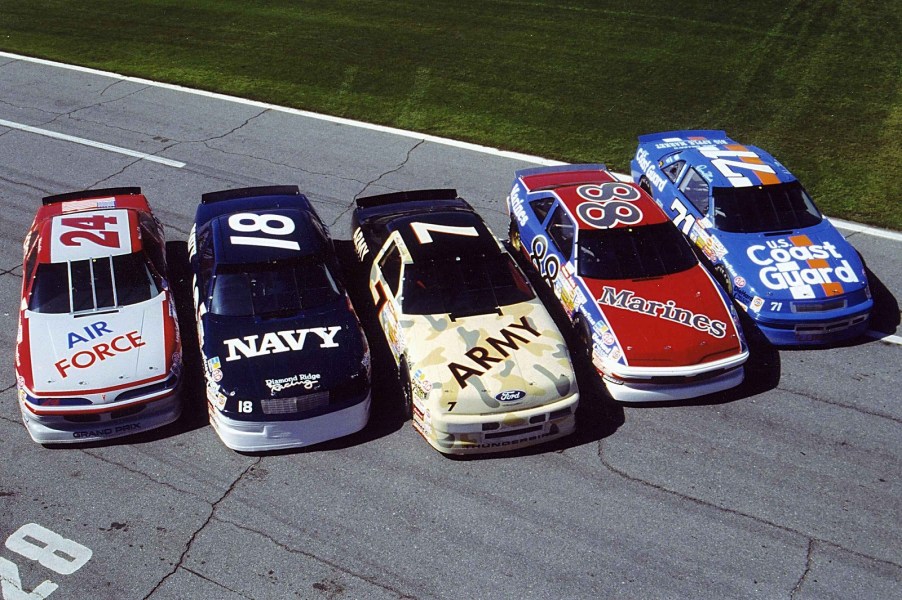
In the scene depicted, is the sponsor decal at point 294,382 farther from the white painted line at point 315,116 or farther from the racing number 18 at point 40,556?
the white painted line at point 315,116

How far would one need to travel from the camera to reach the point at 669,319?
9141mm

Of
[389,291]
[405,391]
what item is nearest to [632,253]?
[389,291]

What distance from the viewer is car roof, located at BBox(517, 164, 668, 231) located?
1027cm

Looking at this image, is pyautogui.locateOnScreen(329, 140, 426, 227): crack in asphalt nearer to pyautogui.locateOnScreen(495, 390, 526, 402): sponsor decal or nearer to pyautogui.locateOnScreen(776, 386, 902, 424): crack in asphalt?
pyautogui.locateOnScreen(495, 390, 526, 402): sponsor decal

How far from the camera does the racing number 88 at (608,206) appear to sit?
10195 millimetres

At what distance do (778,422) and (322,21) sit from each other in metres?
16.3

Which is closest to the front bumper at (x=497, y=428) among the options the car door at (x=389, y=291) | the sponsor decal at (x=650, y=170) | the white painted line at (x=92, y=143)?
the car door at (x=389, y=291)

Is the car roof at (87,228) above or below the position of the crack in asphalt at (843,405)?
above

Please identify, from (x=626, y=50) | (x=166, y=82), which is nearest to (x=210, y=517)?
(x=166, y=82)

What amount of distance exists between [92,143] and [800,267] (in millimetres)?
12336

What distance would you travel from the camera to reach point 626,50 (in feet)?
62.4

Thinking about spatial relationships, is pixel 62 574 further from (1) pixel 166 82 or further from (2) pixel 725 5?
(2) pixel 725 5

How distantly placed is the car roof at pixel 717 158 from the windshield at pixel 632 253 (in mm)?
1561

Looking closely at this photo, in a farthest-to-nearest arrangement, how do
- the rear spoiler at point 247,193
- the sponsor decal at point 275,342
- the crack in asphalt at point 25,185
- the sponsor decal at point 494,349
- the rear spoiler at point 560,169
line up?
the crack in asphalt at point 25,185, the rear spoiler at point 560,169, the rear spoiler at point 247,193, the sponsor decal at point 275,342, the sponsor decal at point 494,349
